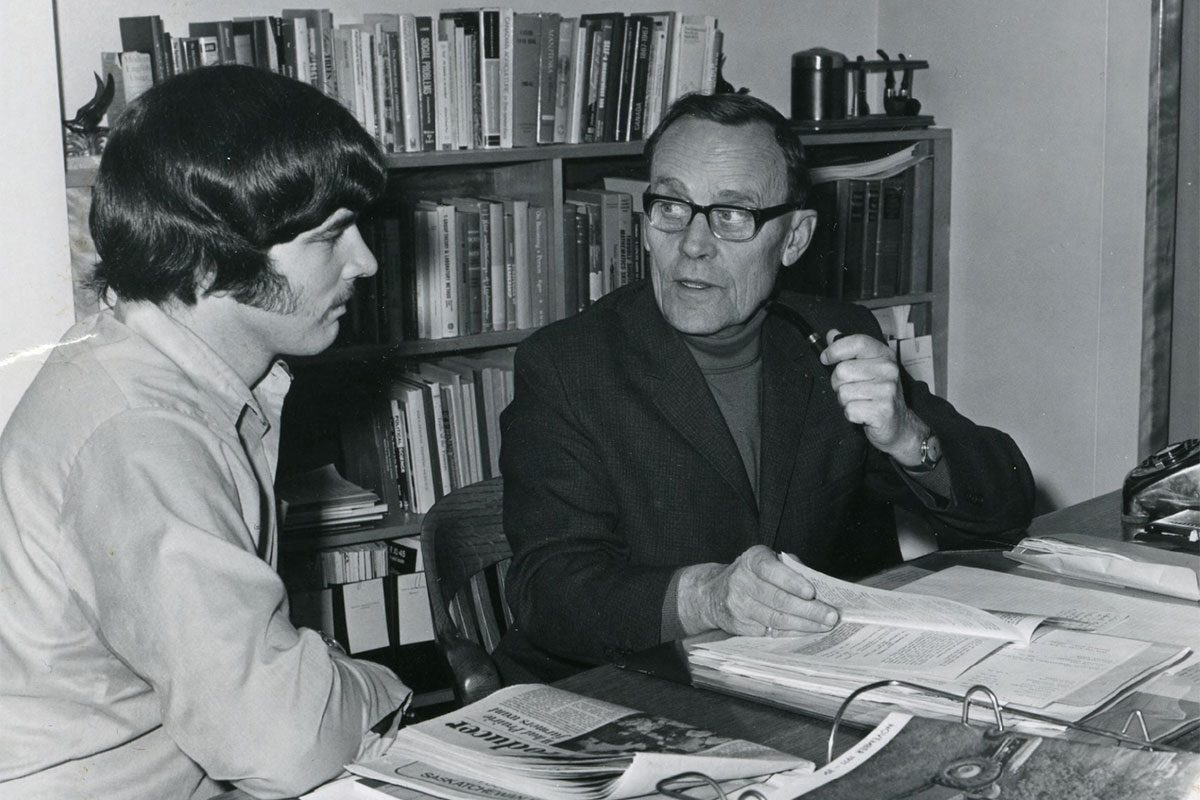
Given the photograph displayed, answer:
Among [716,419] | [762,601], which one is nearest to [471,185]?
[716,419]

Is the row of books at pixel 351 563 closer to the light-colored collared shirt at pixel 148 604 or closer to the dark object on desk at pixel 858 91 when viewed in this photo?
the light-colored collared shirt at pixel 148 604

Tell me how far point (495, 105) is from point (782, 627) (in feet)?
5.27

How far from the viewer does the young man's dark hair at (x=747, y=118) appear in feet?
6.22

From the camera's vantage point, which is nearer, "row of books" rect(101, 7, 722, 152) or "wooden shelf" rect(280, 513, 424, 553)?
"row of books" rect(101, 7, 722, 152)

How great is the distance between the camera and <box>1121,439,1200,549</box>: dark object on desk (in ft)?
5.64

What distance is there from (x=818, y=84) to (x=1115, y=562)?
1916mm

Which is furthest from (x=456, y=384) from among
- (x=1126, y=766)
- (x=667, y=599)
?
(x=1126, y=766)

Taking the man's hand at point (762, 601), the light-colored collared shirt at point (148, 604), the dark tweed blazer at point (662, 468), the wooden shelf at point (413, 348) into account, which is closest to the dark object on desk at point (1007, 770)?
the man's hand at point (762, 601)

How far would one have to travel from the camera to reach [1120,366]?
300cm

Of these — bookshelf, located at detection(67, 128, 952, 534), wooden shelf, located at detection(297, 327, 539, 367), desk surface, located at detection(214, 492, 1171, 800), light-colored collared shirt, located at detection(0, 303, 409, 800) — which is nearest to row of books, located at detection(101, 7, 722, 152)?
bookshelf, located at detection(67, 128, 952, 534)

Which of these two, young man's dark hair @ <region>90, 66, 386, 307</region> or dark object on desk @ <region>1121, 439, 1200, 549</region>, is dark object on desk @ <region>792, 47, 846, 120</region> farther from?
young man's dark hair @ <region>90, 66, 386, 307</region>

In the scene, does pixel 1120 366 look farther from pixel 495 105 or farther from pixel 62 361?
pixel 62 361

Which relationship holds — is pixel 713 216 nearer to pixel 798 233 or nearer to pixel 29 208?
pixel 798 233

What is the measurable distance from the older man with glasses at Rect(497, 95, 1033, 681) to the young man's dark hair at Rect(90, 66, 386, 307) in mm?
579
